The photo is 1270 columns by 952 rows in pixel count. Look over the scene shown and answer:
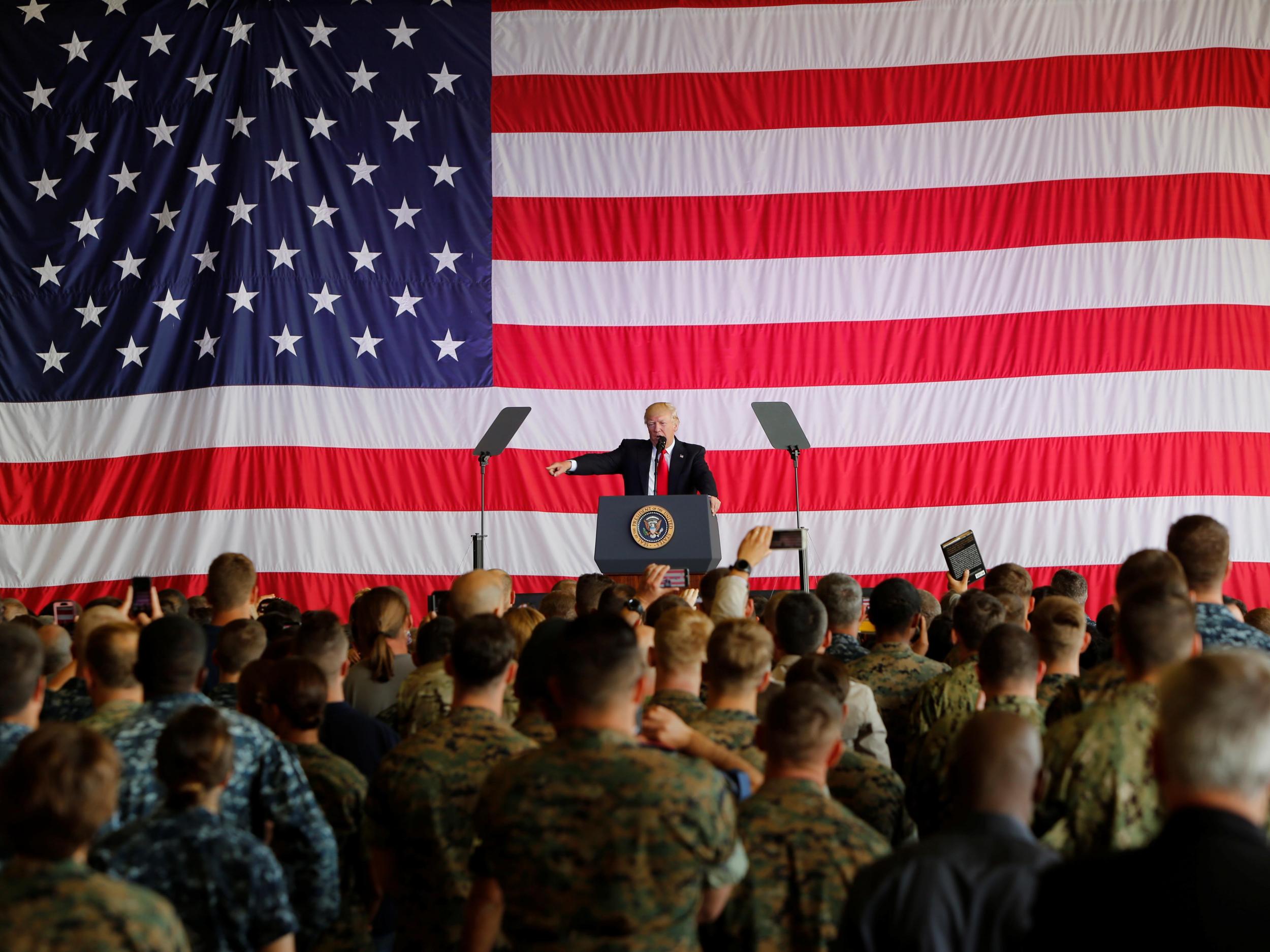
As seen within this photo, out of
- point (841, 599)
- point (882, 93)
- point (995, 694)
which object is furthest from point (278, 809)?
point (882, 93)

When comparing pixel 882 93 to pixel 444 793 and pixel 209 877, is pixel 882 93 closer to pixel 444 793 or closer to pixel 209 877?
pixel 444 793

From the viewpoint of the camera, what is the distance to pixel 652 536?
22.4 ft

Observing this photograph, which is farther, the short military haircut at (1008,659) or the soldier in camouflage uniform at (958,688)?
the soldier in camouflage uniform at (958,688)

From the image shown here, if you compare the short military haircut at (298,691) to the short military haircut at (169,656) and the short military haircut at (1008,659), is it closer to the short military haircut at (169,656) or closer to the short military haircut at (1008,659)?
the short military haircut at (169,656)

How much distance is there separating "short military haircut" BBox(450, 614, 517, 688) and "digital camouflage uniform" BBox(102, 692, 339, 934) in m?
0.40

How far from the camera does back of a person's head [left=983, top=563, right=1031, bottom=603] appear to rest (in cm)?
509

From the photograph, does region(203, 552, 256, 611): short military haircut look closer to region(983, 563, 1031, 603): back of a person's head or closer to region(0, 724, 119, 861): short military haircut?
region(0, 724, 119, 861): short military haircut

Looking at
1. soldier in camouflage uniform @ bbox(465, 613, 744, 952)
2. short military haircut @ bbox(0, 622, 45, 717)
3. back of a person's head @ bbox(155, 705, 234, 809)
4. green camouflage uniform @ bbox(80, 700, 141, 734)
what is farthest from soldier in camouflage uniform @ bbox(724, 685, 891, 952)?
short military haircut @ bbox(0, 622, 45, 717)

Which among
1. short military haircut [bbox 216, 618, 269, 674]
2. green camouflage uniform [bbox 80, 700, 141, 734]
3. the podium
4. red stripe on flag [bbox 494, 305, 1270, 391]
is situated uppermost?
red stripe on flag [bbox 494, 305, 1270, 391]

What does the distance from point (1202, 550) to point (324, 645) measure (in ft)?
7.40

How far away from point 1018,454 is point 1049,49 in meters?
3.09

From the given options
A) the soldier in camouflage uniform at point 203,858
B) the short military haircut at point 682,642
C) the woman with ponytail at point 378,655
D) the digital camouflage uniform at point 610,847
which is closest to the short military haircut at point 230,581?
the woman with ponytail at point 378,655

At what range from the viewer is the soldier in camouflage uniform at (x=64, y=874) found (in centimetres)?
182

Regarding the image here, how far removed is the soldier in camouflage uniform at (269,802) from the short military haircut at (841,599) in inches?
87.9
